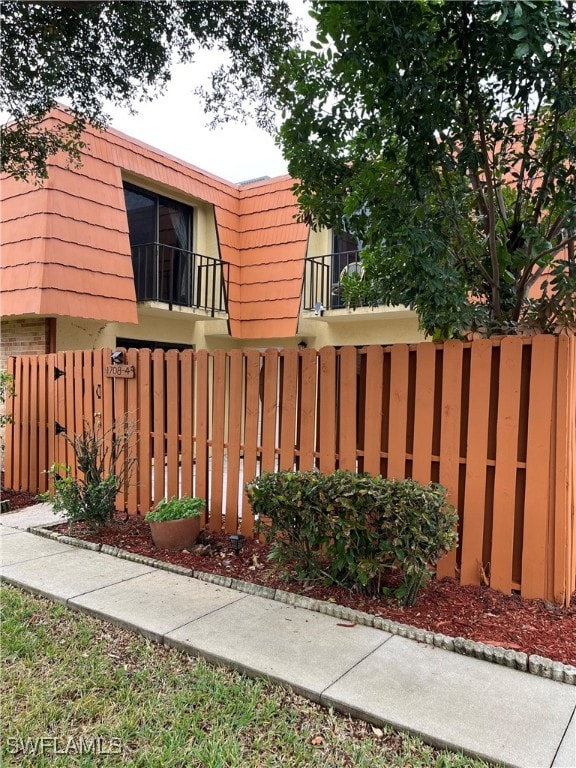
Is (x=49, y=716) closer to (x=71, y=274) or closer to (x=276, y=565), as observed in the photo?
(x=276, y=565)

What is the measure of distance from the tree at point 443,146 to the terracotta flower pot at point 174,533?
9.14 feet

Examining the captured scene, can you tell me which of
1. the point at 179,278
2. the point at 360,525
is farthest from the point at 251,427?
the point at 179,278

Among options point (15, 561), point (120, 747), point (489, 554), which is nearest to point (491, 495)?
point (489, 554)

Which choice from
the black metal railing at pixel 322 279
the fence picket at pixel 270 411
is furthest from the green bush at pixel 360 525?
the black metal railing at pixel 322 279

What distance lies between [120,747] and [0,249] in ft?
24.3

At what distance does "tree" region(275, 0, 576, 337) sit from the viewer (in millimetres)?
3234

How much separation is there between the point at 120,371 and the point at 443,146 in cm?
416

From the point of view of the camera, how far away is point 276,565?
14.1ft

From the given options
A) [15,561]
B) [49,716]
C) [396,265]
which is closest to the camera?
[49,716]

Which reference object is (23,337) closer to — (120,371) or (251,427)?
(120,371)

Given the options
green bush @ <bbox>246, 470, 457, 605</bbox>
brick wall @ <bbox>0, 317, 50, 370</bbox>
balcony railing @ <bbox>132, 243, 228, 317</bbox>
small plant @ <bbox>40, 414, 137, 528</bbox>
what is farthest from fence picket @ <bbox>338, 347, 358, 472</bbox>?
balcony railing @ <bbox>132, 243, 228, 317</bbox>

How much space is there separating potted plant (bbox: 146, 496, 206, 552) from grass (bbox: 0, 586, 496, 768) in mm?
1592

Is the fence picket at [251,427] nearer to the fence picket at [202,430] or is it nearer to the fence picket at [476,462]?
the fence picket at [202,430]

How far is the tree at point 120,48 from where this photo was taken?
4.57 metres
